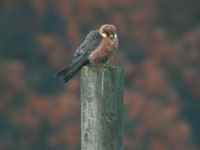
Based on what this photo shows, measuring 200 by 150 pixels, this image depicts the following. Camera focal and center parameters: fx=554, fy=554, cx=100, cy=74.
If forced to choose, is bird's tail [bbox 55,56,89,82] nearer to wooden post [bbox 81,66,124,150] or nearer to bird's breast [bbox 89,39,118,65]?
bird's breast [bbox 89,39,118,65]

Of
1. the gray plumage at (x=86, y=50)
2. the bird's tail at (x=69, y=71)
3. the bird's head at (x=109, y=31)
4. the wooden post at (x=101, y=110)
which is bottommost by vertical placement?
the wooden post at (x=101, y=110)

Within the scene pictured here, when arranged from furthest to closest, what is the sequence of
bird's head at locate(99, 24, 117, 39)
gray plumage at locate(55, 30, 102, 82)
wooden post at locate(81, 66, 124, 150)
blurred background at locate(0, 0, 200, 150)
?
blurred background at locate(0, 0, 200, 150)
bird's head at locate(99, 24, 117, 39)
gray plumage at locate(55, 30, 102, 82)
wooden post at locate(81, 66, 124, 150)

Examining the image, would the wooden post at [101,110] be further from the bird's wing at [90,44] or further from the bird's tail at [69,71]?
the bird's wing at [90,44]

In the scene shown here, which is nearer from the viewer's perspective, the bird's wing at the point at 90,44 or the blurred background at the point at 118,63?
the bird's wing at the point at 90,44

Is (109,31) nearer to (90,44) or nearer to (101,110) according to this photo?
(90,44)

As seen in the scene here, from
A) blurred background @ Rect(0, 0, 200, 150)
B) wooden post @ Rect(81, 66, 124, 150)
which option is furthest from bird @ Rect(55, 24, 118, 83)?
blurred background @ Rect(0, 0, 200, 150)

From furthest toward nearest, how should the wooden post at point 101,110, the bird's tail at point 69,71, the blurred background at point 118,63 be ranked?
1. the blurred background at point 118,63
2. the bird's tail at point 69,71
3. the wooden post at point 101,110

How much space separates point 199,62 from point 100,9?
2.58 metres

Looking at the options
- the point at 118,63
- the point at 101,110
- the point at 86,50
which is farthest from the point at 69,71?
the point at 118,63

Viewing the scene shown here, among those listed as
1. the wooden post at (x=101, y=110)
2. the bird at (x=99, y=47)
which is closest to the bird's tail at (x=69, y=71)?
the bird at (x=99, y=47)

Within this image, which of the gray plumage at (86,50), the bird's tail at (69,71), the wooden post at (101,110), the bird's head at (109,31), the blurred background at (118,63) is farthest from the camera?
the blurred background at (118,63)

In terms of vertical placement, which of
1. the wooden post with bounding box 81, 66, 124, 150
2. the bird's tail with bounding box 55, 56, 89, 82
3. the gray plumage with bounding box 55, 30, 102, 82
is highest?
the gray plumage with bounding box 55, 30, 102, 82

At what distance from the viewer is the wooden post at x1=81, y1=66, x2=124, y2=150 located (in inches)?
97.3

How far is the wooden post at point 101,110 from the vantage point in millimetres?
2473
